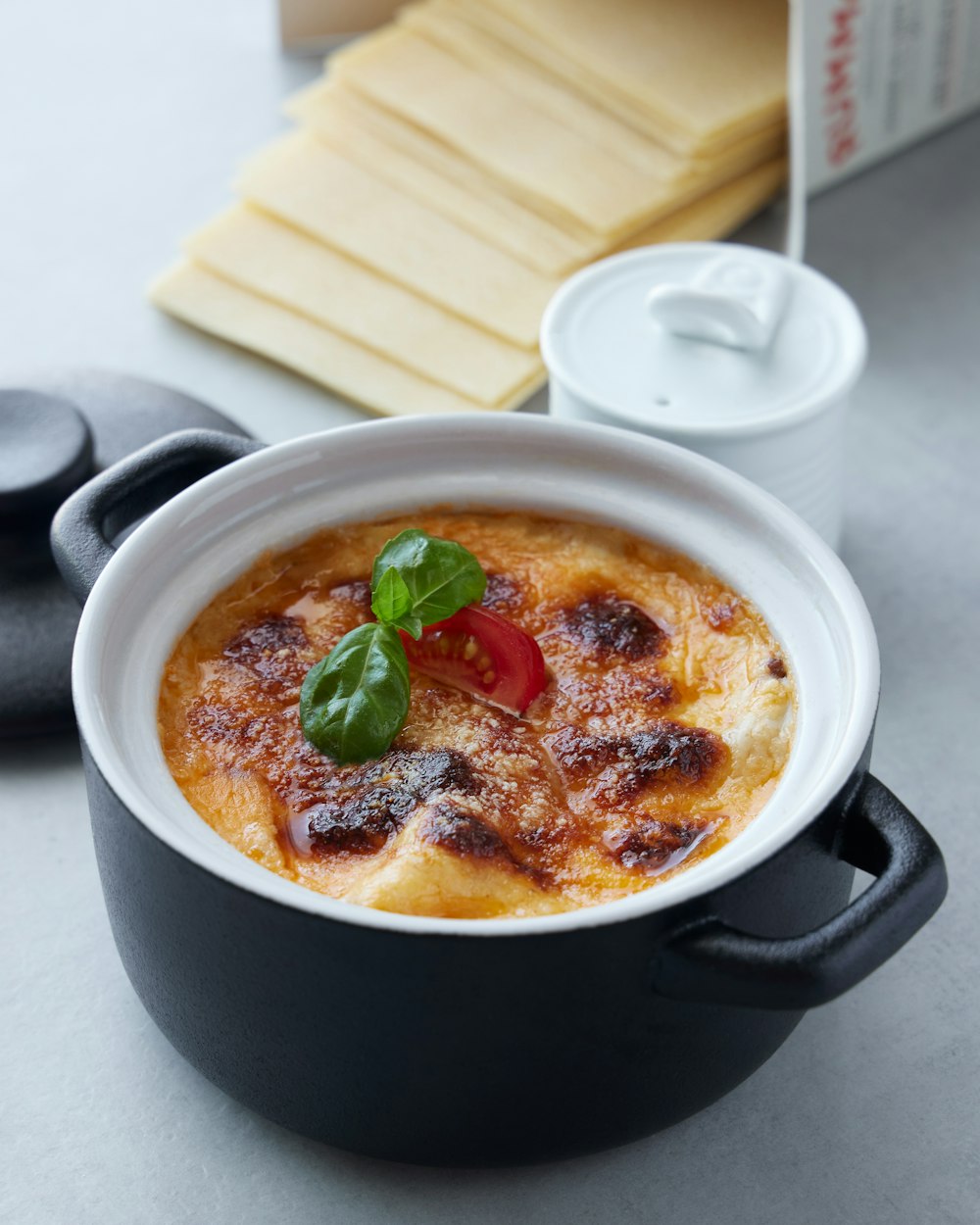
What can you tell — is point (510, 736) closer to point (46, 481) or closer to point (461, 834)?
point (461, 834)

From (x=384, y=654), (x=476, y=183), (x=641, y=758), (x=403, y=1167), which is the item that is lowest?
(x=403, y=1167)

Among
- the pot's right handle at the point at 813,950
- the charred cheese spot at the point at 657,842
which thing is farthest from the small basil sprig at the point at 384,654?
the pot's right handle at the point at 813,950

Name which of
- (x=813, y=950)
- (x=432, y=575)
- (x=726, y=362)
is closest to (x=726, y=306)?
(x=726, y=362)

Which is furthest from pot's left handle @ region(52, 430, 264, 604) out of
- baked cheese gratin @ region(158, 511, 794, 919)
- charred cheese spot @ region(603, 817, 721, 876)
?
charred cheese spot @ region(603, 817, 721, 876)

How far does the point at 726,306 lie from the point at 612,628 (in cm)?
62

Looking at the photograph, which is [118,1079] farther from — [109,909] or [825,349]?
[825,349]

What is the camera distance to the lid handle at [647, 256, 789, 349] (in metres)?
2.17

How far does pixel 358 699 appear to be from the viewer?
1591 millimetres

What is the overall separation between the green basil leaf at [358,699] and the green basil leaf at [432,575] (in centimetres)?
7

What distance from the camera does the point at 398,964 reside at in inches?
51.7

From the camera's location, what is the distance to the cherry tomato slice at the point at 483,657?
1693mm

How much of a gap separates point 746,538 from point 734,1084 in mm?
616

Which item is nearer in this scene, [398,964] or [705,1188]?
[398,964]

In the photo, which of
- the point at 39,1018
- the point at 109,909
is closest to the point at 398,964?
the point at 109,909
